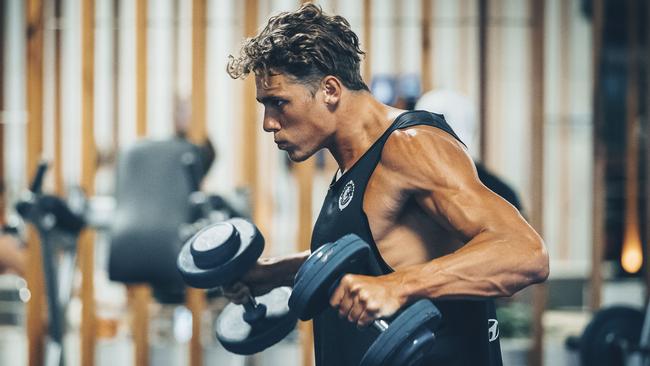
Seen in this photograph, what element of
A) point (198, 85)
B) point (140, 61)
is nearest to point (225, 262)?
point (198, 85)

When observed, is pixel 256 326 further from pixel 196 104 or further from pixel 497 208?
pixel 196 104

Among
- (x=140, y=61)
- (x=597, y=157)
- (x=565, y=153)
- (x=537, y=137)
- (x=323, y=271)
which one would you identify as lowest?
(x=565, y=153)

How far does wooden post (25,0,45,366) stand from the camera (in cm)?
402

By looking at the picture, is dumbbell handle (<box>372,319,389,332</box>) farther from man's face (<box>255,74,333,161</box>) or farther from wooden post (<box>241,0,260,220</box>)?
wooden post (<box>241,0,260,220</box>)

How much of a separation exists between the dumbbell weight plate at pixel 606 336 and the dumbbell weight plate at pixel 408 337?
7.82ft

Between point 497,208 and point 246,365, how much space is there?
303cm

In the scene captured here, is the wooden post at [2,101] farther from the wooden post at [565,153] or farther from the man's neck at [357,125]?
the man's neck at [357,125]

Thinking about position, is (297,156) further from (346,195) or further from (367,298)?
(367,298)

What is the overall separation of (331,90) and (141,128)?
2.29 meters

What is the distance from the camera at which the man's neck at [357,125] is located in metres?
1.88

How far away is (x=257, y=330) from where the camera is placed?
2.10m

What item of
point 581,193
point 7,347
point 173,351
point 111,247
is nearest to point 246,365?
point 173,351

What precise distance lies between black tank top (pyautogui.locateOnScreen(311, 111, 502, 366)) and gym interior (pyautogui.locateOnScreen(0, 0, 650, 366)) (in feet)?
5.49

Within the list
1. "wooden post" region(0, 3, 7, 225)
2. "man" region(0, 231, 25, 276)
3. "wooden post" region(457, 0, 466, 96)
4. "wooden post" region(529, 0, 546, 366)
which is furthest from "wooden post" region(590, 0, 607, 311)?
"wooden post" region(0, 3, 7, 225)
